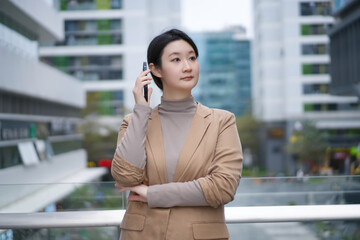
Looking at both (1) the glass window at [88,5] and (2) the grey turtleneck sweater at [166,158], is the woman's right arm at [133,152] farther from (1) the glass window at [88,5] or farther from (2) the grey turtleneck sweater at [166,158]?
(1) the glass window at [88,5]

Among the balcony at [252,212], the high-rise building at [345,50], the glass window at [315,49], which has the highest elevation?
the glass window at [315,49]

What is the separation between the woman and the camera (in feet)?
5.62

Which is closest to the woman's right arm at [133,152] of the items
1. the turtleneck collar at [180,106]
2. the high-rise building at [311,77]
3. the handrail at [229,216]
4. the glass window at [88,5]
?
the turtleneck collar at [180,106]

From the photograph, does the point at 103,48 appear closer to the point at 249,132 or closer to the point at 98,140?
the point at 98,140

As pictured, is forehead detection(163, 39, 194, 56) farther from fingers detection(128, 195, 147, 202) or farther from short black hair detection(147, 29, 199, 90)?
fingers detection(128, 195, 147, 202)

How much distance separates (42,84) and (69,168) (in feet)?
18.7

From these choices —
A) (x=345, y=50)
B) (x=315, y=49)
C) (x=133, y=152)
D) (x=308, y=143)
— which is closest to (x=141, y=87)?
(x=133, y=152)

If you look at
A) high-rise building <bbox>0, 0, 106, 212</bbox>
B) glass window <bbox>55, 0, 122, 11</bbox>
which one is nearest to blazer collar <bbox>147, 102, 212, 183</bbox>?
high-rise building <bbox>0, 0, 106, 212</bbox>

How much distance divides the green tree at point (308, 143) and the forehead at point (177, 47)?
3144 centimetres

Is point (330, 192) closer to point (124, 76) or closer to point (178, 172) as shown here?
point (178, 172)

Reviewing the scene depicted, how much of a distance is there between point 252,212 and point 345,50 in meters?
16.0

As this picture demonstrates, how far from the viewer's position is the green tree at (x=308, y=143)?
32.0m

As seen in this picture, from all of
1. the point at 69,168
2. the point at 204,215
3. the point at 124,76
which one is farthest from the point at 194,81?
the point at 124,76

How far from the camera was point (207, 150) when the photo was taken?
1.76m
